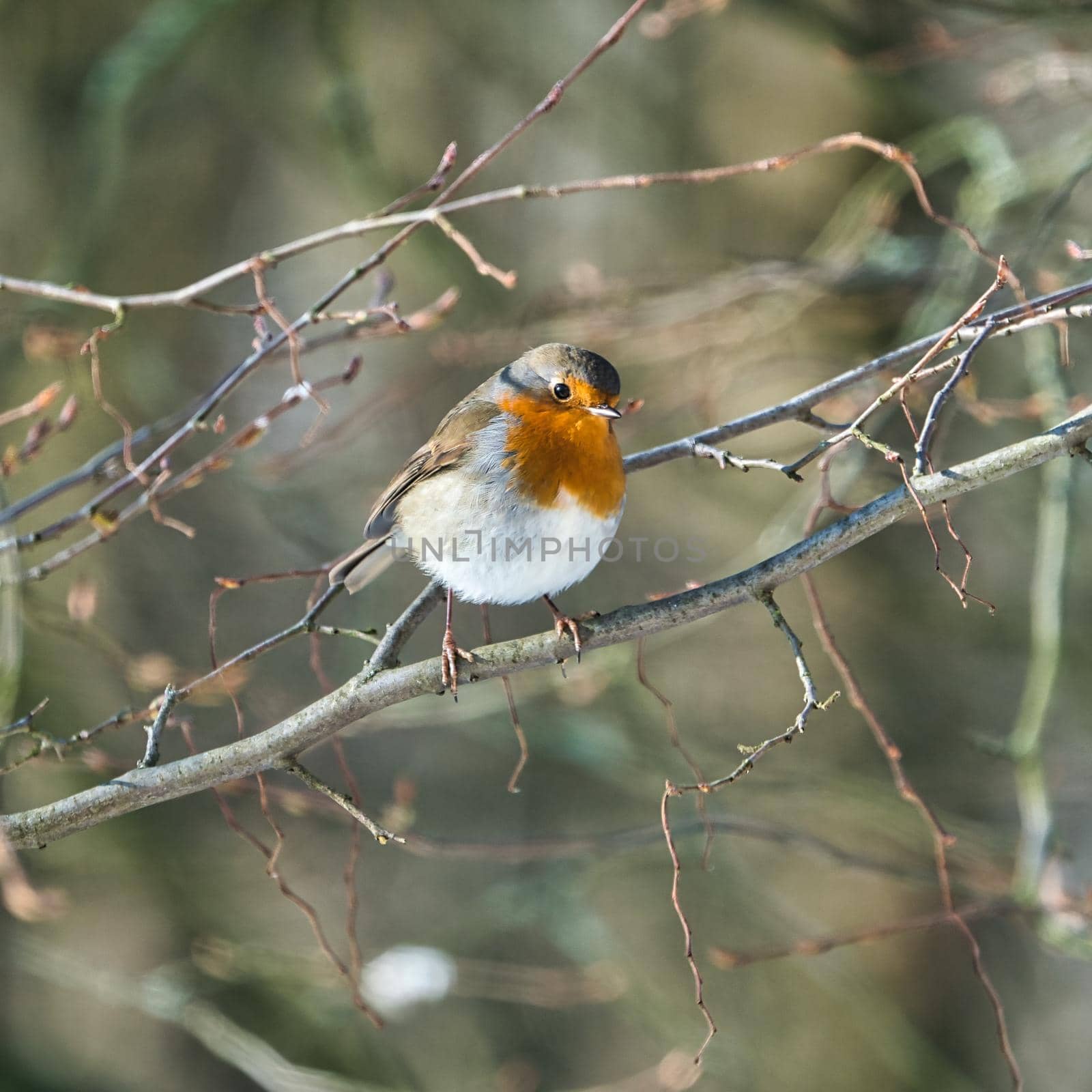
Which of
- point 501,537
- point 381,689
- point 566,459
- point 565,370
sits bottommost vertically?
point 381,689

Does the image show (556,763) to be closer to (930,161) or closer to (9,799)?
(9,799)

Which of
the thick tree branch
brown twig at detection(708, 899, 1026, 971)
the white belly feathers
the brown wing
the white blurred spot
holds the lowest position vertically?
the white blurred spot

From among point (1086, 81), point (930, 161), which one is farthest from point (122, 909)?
point (1086, 81)

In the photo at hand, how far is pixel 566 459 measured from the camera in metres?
2.45

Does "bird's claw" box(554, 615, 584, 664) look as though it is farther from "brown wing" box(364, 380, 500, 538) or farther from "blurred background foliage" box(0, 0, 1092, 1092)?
"blurred background foliage" box(0, 0, 1092, 1092)

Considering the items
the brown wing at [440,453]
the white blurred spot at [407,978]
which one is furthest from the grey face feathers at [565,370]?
the white blurred spot at [407,978]

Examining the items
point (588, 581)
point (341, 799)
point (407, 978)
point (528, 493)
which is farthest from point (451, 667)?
point (588, 581)

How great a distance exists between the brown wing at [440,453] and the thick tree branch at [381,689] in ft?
2.40

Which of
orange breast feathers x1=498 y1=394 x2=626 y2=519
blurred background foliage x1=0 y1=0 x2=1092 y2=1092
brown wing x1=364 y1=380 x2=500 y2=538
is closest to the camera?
orange breast feathers x1=498 y1=394 x2=626 y2=519

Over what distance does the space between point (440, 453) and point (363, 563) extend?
0.32 meters

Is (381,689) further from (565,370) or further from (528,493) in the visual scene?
(565,370)

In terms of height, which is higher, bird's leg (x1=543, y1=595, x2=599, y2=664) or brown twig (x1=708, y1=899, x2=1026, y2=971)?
bird's leg (x1=543, y1=595, x2=599, y2=664)

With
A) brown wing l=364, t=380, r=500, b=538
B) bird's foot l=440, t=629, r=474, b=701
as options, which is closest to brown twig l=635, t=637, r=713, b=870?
bird's foot l=440, t=629, r=474, b=701

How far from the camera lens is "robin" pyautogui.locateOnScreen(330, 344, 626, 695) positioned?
96.0 inches
